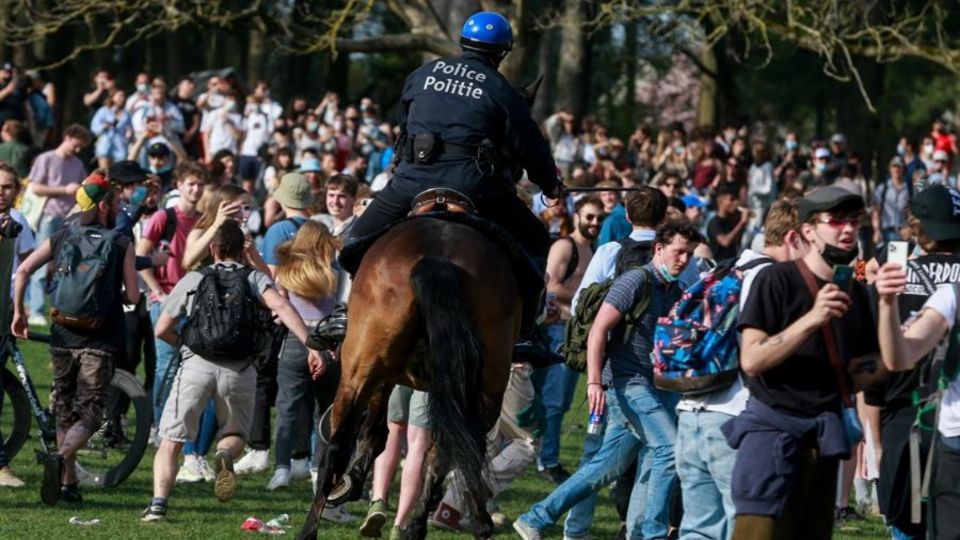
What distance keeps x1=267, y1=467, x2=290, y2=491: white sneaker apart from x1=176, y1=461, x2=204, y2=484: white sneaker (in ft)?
1.70

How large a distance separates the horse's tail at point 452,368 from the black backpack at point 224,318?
2291mm

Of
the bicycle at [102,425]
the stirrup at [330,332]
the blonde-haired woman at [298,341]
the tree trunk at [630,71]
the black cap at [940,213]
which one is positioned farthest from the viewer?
the tree trunk at [630,71]

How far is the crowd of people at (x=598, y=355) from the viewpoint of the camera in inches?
263

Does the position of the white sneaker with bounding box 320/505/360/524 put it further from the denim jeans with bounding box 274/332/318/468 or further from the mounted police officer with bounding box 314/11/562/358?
the mounted police officer with bounding box 314/11/562/358

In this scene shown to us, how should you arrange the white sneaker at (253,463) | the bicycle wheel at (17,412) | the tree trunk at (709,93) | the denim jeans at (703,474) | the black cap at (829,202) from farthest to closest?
1. the tree trunk at (709,93)
2. the white sneaker at (253,463)
3. the bicycle wheel at (17,412)
4. the denim jeans at (703,474)
5. the black cap at (829,202)

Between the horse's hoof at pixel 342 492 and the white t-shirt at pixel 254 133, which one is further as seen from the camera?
the white t-shirt at pixel 254 133

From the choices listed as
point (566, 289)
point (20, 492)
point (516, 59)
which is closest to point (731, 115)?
point (516, 59)

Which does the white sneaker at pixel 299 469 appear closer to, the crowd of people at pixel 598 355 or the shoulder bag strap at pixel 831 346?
the crowd of people at pixel 598 355

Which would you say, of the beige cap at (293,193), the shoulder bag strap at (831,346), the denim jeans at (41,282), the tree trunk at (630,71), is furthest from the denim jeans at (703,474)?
the tree trunk at (630,71)

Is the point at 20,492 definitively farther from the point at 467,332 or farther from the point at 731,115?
the point at 731,115

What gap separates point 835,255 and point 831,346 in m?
0.33

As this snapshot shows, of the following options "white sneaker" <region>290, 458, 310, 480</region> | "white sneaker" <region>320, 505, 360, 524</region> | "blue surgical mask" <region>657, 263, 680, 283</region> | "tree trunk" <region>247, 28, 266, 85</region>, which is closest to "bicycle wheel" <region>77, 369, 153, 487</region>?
"white sneaker" <region>290, 458, 310, 480</region>

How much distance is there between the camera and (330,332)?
965 cm

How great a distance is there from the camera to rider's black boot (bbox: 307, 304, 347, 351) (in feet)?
31.5
